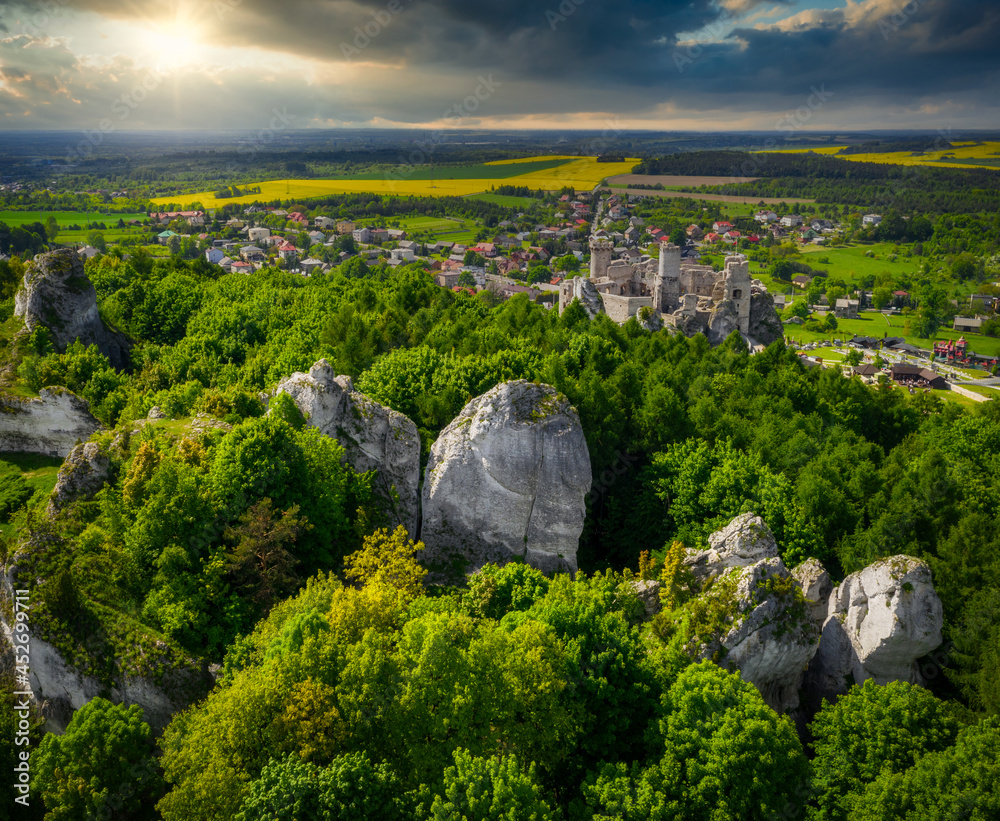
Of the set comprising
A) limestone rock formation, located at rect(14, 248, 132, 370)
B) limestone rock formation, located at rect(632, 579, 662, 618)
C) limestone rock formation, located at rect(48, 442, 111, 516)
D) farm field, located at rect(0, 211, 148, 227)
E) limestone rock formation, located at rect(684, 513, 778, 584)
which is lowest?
limestone rock formation, located at rect(632, 579, 662, 618)

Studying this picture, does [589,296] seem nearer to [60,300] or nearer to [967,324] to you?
[60,300]

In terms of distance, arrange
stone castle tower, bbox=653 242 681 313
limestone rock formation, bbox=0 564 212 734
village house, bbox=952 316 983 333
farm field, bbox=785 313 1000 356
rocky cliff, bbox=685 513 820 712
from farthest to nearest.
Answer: village house, bbox=952 316 983 333
farm field, bbox=785 313 1000 356
stone castle tower, bbox=653 242 681 313
rocky cliff, bbox=685 513 820 712
limestone rock formation, bbox=0 564 212 734

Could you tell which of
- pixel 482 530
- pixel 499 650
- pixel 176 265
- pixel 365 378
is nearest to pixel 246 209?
pixel 176 265

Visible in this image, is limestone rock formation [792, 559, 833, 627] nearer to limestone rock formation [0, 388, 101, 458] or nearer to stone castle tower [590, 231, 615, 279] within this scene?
limestone rock formation [0, 388, 101, 458]

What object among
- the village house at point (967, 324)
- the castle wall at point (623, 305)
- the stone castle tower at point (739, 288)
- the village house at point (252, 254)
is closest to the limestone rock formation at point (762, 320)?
the stone castle tower at point (739, 288)

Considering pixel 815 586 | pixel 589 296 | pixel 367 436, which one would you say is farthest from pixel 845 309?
Answer: pixel 367 436

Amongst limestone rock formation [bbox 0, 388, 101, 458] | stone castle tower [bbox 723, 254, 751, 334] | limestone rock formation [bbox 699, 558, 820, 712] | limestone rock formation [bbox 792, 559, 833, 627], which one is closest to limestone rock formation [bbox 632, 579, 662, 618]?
limestone rock formation [bbox 699, 558, 820, 712]
